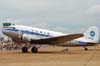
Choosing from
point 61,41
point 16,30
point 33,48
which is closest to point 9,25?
point 16,30

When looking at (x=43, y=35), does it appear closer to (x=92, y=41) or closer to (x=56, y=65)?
(x=92, y=41)

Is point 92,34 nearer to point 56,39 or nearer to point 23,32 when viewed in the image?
point 56,39

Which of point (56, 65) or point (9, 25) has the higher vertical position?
point (9, 25)

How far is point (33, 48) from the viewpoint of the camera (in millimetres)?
39781

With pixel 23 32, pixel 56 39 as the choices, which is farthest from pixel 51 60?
pixel 56 39

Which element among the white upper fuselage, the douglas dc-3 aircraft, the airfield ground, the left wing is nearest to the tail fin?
the douglas dc-3 aircraft

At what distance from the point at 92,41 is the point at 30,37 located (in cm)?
1791

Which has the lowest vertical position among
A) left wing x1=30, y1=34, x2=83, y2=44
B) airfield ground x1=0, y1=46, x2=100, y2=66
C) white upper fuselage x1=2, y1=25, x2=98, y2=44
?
airfield ground x1=0, y1=46, x2=100, y2=66

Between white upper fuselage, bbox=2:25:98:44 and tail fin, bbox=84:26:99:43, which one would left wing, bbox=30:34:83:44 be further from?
tail fin, bbox=84:26:99:43

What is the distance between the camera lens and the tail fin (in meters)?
53.1

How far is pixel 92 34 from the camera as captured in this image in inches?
2105

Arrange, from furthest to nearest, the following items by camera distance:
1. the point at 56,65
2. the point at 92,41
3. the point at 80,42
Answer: the point at 92,41 < the point at 80,42 < the point at 56,65

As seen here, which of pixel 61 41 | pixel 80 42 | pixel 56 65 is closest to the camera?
pixel 56 65

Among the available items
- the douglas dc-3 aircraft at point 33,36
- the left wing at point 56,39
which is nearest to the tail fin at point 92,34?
the douglas dc-3 aircraft at point 33,36
